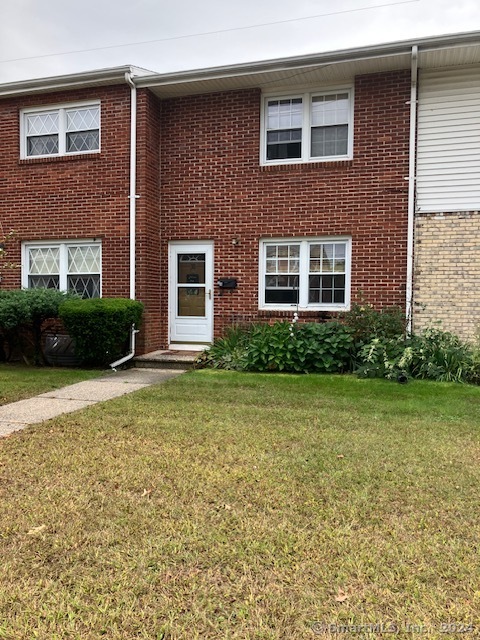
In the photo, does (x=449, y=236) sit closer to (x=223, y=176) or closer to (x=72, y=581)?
(x=223, y=176)

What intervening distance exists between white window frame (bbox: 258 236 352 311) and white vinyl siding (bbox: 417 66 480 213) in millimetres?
1618

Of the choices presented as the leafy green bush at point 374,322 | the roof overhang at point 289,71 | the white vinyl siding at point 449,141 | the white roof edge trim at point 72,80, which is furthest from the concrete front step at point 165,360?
the white roof edge trim at point 72,80

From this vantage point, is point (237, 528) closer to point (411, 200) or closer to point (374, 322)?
point (374, 322)

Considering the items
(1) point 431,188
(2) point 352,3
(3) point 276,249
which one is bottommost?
(3) point 276,249

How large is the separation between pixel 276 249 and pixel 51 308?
14.8 ft

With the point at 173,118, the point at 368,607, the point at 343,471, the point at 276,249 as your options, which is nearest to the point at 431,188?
the point at 276,249

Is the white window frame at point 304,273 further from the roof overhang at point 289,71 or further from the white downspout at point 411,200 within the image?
the roof overhang at point 289,71

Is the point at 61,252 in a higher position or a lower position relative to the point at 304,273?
higher

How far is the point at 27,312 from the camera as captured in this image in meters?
8.72

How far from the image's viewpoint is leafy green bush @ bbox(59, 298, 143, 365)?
853cm

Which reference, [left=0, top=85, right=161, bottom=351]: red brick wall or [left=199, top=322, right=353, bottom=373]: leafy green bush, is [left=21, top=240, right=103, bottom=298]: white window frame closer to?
[left=0, top=85, right=161, bottom=351]: red brick wall

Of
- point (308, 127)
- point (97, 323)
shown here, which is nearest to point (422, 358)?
point (308, 127)

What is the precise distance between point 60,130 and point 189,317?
4867 mm

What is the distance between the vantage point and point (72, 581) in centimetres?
241
